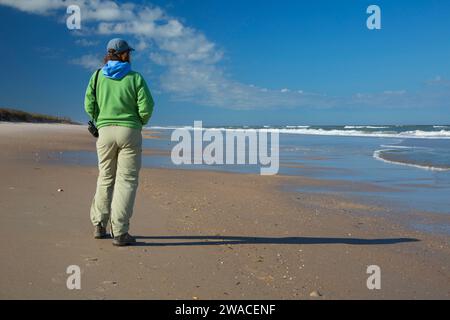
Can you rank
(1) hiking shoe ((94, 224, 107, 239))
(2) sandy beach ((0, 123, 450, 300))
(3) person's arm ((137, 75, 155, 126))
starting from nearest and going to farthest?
(2) sandy beach ((0, 123, 450, 300))
(3) person's arm ((137, 75, 155, 126))
(1) hiking shoe ((94, 224, 107, 239))

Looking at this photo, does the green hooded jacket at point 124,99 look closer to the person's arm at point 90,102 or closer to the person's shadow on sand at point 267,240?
the person's arm at point 90,102

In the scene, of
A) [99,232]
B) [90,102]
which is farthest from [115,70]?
[99,232]

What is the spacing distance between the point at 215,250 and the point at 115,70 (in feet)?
6.58

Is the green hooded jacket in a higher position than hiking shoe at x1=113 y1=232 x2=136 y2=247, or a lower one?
higher

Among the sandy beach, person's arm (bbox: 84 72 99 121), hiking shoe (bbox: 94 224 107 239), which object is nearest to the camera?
the sandy beach

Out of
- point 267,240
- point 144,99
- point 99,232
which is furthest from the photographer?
point 267,240

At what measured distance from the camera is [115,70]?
443cm

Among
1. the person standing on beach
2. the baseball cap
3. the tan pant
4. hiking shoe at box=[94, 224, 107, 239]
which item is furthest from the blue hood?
hiking shoe at box=[94, 224, 107, 239]

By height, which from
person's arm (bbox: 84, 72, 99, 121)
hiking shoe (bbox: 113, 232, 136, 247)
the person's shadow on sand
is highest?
person's arm (bbox: 84, 72, 99, 121)

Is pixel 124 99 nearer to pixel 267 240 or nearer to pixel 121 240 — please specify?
pixel 121 240

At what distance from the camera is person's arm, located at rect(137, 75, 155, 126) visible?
441cm

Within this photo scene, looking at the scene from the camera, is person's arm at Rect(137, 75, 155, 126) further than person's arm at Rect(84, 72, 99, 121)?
No

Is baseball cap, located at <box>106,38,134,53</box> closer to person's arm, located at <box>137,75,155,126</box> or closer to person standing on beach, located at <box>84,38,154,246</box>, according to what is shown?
person standing on beach, located at <box>84,38,154,246</box>

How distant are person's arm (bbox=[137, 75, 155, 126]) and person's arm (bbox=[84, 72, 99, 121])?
0.50 metres
